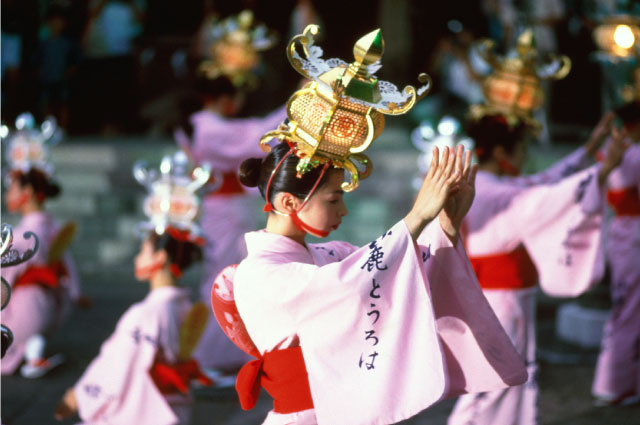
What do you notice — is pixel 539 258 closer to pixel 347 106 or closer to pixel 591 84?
pixel 347 106

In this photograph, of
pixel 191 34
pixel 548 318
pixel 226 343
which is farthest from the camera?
pixel 191 34

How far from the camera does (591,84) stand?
12.0m

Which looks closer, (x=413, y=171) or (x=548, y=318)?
(x=548, y=318)

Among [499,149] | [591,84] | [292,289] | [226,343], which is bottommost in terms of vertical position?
[591,84]

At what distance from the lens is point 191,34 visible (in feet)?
44.0

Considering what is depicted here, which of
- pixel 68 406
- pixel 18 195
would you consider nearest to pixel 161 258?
pixel 68 406

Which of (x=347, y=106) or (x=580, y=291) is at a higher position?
(x=347, y=106)

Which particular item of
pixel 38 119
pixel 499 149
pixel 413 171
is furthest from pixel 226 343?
pixel 38 119

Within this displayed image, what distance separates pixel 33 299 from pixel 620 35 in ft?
13.1

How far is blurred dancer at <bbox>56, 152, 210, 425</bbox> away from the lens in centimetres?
402

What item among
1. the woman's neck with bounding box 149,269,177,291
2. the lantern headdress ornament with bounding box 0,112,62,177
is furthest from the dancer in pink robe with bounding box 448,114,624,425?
the lantern headdress ornament with bounding box 0,112,62,177

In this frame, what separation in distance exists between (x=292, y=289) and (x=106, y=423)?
5.73ft

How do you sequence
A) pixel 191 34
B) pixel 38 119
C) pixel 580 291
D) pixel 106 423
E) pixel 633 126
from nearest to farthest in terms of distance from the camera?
pixel 106 423 < pixel 580 291 < pixel 633 126 < pixel 38 119 < pixel 191 34

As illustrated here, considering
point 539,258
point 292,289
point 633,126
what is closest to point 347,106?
point 292,289
